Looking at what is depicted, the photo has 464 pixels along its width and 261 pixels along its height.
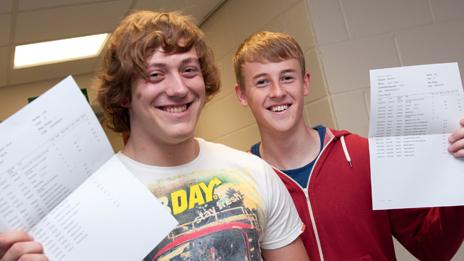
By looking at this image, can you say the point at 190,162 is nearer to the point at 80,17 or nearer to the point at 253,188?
the point at 253,188

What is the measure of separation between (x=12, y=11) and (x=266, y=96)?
1834 mm

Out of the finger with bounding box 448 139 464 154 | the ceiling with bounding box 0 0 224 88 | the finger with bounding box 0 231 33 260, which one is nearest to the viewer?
the finger with bounding box 0 231 33 260

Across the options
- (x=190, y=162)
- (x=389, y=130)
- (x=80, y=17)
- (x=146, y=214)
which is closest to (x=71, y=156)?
(x=146, y=214)

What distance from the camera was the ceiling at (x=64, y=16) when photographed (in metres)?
2.74

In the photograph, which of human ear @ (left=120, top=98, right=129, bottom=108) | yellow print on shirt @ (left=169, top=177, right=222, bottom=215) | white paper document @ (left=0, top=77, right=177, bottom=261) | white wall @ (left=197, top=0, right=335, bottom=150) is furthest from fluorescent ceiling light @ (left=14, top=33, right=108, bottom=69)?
white paper document @ (left=0, top=77, right=177, bottom=261)

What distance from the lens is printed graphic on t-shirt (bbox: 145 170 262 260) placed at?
1.08m

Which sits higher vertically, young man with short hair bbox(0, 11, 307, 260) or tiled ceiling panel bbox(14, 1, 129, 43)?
tiled ceiling panel bbox(14, 1, 129, 43)

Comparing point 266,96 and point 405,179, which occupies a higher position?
point 266,96

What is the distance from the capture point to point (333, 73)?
238 centimetres

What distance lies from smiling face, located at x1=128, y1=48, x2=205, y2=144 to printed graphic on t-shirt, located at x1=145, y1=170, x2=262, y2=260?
0.12 metres

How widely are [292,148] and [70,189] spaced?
32.4 inches

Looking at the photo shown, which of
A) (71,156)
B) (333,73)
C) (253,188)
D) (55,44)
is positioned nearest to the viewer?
(71,156)

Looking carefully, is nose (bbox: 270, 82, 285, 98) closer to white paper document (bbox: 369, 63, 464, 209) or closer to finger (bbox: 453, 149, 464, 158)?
white paper document (bbox: 369, 63, 464, 209)

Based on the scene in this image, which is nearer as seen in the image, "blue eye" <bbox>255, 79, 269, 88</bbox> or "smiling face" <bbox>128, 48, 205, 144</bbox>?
"smiling face" <bbox>128, 48, 205, 144</bbox>
